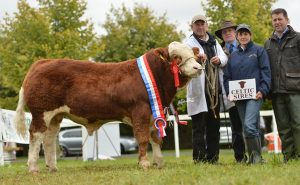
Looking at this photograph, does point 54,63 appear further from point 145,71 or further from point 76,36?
point 76,36

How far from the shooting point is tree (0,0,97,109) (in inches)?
882

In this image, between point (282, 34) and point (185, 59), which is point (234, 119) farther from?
point (282, 34)

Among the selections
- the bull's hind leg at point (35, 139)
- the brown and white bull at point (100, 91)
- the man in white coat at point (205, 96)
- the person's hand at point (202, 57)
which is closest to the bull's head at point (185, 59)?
the brown and white bull at point (100, 91)

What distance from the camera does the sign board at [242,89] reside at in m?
7.51

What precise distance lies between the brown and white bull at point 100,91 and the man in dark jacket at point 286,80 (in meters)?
1.18

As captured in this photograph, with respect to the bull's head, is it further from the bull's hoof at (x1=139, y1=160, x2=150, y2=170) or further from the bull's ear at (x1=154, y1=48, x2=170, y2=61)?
the bull's hoof at (x1=139, y1=160, x2=150, y2=170)

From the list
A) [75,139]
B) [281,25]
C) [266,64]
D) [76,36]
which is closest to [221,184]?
[266,64]

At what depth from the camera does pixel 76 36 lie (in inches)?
882

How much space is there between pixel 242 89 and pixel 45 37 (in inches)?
654

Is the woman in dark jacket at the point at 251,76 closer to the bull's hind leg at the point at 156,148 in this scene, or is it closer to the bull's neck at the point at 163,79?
the bull's neck at the point at 163,79

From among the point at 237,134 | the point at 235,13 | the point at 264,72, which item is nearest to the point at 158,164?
the point at 237,134

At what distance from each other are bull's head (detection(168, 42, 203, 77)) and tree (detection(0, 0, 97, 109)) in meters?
14.8

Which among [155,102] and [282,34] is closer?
[155,102]

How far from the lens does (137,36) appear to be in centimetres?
3294
